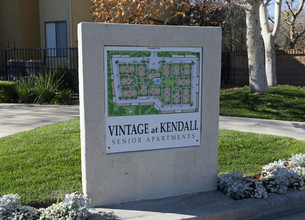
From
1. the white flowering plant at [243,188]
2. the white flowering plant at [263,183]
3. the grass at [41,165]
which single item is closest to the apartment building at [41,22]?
the grass at [41,165]

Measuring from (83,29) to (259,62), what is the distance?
961 cm

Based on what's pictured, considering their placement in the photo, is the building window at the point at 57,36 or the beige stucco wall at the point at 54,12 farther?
the building window at the point at 57,36

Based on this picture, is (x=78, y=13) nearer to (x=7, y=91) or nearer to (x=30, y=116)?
(x=7, y=91)

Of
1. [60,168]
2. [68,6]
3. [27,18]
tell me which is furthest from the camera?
[27,18]

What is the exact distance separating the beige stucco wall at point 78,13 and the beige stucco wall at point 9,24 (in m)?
3.33

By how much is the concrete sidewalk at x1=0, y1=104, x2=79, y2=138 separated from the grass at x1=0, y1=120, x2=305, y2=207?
793 millimetres

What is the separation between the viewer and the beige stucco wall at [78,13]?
642 inches

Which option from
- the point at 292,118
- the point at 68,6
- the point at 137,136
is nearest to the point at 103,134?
the point at 137,136

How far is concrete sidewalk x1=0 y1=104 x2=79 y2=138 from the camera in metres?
7.98

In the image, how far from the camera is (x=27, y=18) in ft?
58.6

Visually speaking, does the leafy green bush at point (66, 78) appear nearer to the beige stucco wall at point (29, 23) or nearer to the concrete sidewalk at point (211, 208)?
the beige stucco wall at point (29, 23)

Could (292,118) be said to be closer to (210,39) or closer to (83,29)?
(210,39)

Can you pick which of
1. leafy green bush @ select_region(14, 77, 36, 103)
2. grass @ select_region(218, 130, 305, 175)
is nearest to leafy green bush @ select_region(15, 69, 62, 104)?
leafy green bush @ select_region(14, 77, 36, 103)

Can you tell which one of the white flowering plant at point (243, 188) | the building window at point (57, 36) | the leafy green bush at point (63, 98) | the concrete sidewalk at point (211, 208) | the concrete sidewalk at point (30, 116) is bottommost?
the concrete sidewalk at point (211, 208)
